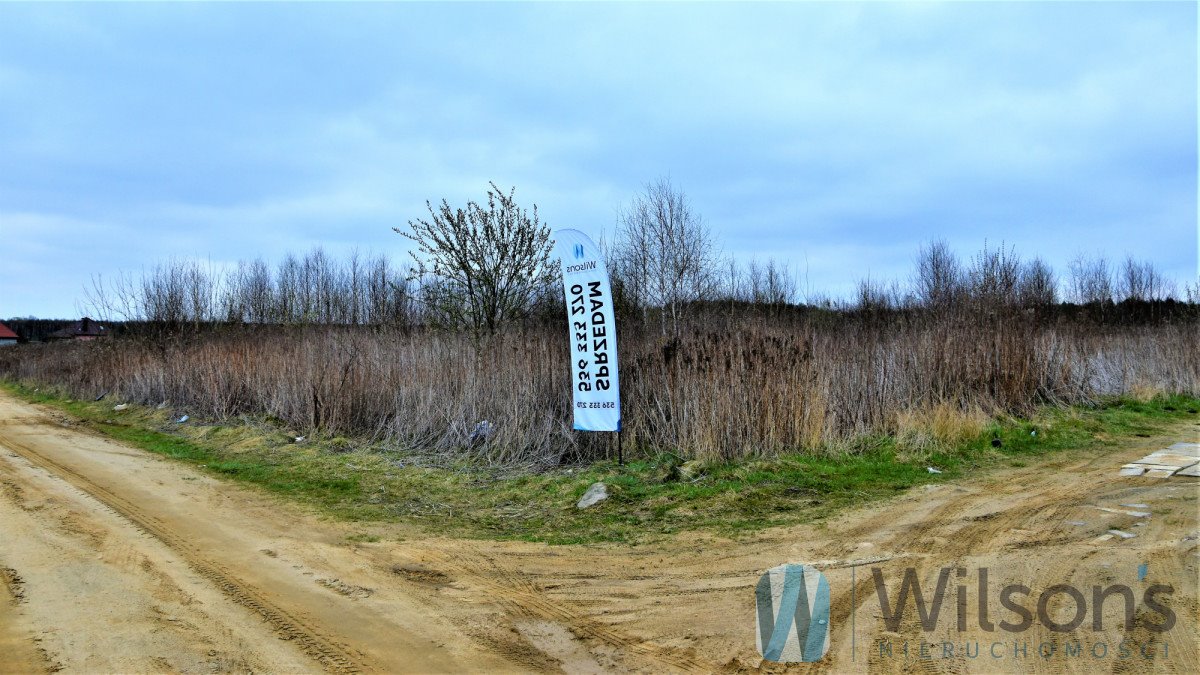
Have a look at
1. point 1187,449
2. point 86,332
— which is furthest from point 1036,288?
point 86,332

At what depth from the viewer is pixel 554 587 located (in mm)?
4523

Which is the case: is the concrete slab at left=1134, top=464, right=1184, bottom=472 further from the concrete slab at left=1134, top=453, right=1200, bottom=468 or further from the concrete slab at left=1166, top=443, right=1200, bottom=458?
the concrete slab at left=1166, top=443, right=1200, bottom=458

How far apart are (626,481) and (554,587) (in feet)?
9.57

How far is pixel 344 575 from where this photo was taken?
15.6 feet

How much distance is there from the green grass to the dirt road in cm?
46

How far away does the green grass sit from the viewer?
620 centimetres

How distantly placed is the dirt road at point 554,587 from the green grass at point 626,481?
1.51ft

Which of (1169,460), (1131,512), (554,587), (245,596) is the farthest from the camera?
(1169,460)

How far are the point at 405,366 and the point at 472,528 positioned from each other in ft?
18.7

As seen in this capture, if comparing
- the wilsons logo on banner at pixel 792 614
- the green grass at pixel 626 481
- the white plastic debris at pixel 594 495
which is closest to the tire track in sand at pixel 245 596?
the green grass at pixel 626 481

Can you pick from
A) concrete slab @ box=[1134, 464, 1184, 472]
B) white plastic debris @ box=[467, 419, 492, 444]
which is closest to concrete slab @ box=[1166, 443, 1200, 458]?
concrete slab @ box=[1134, 464, 1184, 472]

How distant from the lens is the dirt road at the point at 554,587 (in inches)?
134

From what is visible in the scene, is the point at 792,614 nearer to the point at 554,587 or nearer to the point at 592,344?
the point at 554,587

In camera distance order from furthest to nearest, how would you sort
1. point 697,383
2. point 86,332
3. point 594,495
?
point 86,332 < point 697,383 < point 594,495
